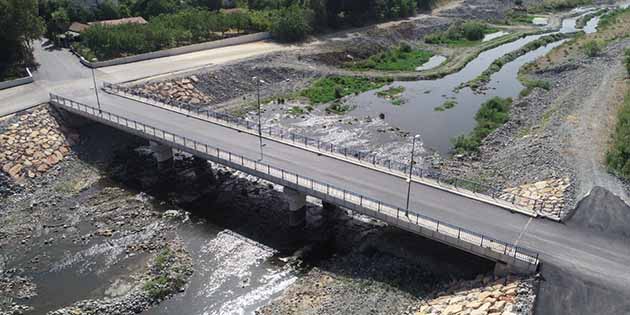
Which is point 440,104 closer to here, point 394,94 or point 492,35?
point 394,94

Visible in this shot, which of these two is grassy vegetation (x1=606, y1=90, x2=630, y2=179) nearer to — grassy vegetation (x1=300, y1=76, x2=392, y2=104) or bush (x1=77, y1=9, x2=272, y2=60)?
grassy vegetation (x1=300, y1=76, x2=392, y2=104)

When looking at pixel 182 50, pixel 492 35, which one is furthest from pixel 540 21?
pixel 182 50

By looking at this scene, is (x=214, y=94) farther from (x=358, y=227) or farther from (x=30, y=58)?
(x=358, y=227)

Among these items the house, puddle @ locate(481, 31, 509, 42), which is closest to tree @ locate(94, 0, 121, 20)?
the house

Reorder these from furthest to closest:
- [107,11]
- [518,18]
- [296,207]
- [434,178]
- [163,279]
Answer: [518,18] → [107,11] → [296,207] → [434,178] → [163,279]

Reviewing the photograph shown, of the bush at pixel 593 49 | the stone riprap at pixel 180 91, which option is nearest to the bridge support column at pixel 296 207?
the stone riprap at pixel 180 91

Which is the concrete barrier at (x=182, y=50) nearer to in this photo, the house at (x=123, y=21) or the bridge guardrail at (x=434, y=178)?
the house at (x=123, y=21)
